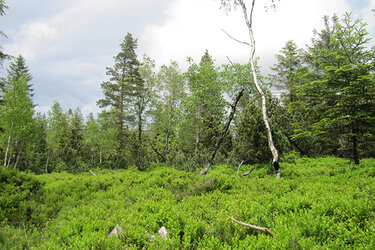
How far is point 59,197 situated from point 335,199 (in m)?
9.59

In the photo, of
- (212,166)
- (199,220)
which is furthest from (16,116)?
(199,220)

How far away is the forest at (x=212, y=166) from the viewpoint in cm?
348

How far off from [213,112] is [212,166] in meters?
9.79

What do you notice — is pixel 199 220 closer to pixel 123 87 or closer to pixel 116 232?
pixel 116 232

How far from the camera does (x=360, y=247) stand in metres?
2.36

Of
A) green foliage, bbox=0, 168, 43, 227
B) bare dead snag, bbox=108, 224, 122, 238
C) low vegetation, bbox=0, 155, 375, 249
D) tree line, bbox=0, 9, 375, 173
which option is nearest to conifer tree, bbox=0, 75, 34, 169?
tree line, bbox=0, 9, 375, 173

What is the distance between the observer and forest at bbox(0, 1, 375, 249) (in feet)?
11.4

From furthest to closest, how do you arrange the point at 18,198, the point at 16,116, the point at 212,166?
the point at 16,116
the point at 212,166
the point at 18,198

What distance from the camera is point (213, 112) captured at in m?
23.9

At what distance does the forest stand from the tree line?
140 millimetres

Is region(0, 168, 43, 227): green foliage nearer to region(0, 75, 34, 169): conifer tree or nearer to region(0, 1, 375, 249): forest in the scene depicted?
region(0, 1, 375, 249): forest

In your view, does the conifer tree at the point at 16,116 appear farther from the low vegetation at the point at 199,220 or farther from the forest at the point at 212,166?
the low vegetation at the point at 199,220

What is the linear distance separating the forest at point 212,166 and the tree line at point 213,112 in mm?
140

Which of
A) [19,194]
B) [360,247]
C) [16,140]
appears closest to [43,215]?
[19,194]
